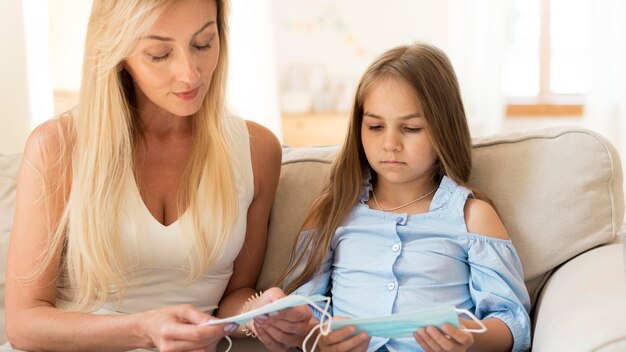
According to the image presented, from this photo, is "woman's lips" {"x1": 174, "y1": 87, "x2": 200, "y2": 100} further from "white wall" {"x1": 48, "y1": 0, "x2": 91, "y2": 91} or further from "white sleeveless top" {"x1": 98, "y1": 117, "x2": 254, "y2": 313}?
"white wall" {"x1": 48, "y1": 0, "x2": 91, "y2": 91}

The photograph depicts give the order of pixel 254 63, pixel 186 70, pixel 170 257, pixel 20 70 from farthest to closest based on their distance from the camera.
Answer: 1. pixel 254 63
2. pixel 20 70
3. pixel 170 257
4. pixel 186 70

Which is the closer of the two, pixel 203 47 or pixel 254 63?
pixel 203 47

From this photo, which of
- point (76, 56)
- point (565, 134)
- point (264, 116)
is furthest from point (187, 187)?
point (264, 116)

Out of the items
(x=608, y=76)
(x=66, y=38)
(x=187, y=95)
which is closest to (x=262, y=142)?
(x=187, y=95)

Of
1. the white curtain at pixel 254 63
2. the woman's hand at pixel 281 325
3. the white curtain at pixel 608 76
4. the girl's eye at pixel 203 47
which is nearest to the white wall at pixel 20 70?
the white curtain at pixel 254 63

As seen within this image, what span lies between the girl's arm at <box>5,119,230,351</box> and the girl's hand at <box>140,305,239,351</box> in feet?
0.32

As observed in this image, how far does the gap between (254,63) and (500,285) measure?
102 inches

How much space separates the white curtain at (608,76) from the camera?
454 cm

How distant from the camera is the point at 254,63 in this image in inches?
156

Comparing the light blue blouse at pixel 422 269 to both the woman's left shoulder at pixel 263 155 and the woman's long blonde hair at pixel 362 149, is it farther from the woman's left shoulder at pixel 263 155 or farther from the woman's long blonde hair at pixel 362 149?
the woman's left shoulder at pixel 263 155

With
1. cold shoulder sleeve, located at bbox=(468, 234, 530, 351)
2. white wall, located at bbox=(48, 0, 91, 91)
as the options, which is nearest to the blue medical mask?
cold shoulder sleeve, located at bbox=(468, 234, 530, 351)

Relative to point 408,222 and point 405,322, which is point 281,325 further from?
point 408,222

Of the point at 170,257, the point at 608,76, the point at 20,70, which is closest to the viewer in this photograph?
the point at 170,257

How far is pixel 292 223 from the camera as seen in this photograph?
1820 mm
